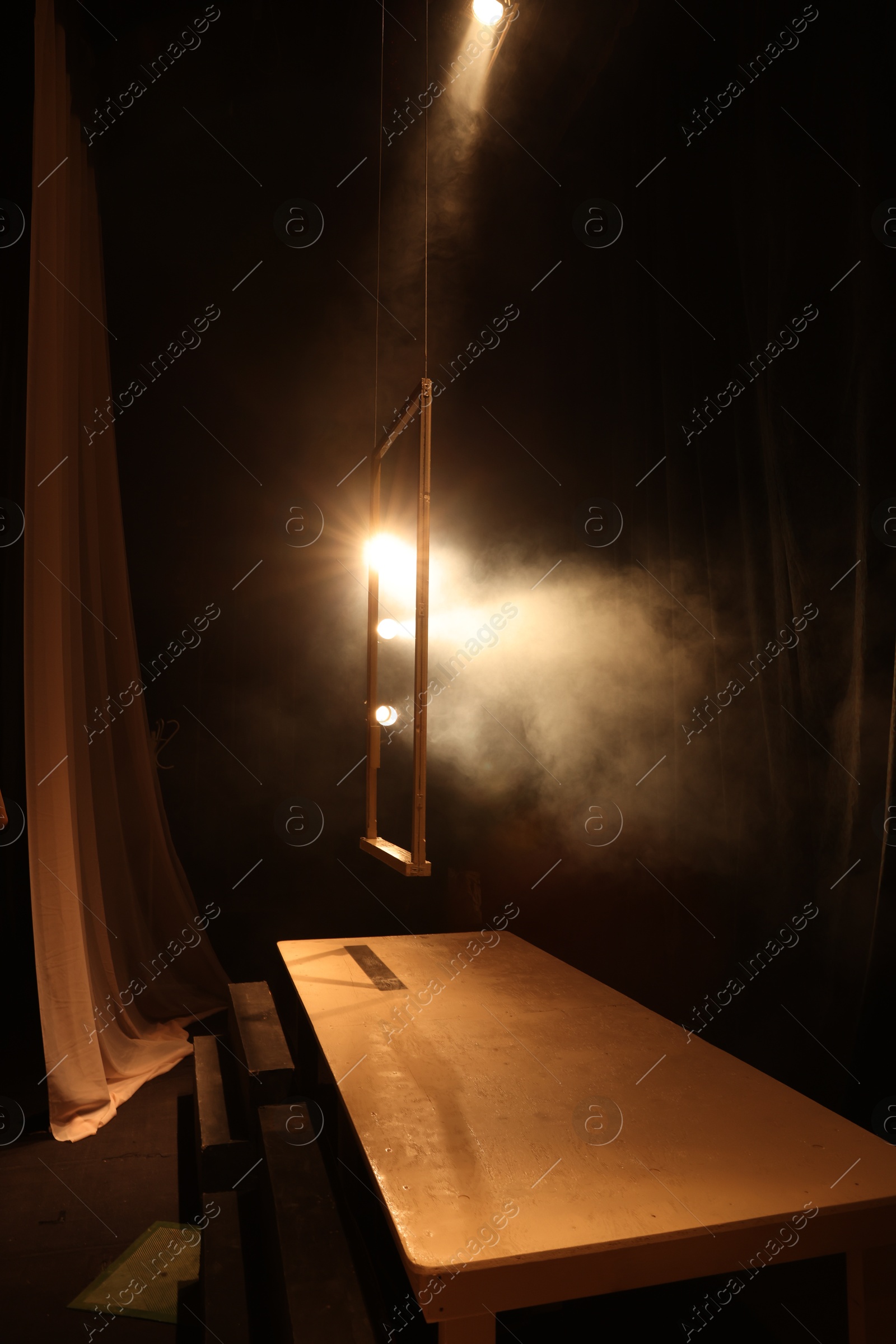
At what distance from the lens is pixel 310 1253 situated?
133 cm

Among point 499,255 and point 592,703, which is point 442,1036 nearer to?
point 592,703

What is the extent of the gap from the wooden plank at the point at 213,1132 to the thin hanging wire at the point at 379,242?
2186 millimetres

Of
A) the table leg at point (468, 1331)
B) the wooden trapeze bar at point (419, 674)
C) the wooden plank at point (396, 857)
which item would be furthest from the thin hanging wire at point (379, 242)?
the table leg at point (468, 1331)

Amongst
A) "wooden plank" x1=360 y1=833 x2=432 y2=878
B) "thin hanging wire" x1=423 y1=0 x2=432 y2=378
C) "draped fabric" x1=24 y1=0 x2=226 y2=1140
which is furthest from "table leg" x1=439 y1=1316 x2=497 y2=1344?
"thin hanging wire" x1=423 y1=0 x2=432 y2=378

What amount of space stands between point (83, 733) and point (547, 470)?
1984mm

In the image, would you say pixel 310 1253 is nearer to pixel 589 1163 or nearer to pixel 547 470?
pixel 589 1163

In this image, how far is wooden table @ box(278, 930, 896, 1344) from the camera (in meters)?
1.01

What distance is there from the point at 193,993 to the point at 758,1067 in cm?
249

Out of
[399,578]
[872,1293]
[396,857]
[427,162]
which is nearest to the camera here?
[872,1293]

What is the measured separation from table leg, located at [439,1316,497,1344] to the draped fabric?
1.92 m

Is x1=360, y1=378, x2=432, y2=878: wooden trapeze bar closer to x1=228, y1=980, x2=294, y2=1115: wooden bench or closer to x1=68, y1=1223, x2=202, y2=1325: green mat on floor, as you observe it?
x1=228, y1=980, x2=294, y2=1115: wooden bench

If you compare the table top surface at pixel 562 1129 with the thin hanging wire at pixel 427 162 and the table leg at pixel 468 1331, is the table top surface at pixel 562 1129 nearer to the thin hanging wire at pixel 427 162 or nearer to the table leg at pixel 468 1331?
the table leg at pixel 468 1331

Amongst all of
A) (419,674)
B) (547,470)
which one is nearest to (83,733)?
(419,674)

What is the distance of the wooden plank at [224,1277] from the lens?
1354 millimetres
